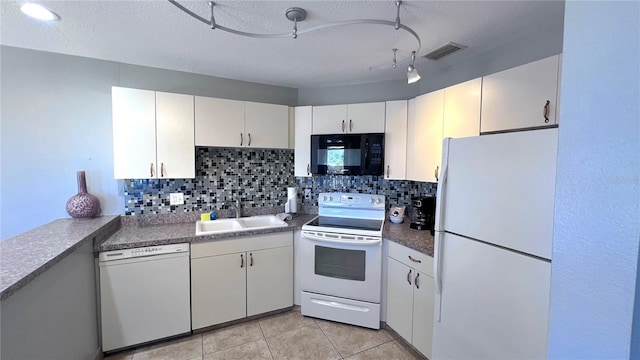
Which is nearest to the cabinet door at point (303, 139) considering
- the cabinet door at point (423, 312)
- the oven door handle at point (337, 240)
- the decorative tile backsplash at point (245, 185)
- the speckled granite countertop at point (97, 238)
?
the decorative tile backsplash at point (245, 185)

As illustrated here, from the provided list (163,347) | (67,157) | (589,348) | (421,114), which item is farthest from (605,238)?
(67,157)

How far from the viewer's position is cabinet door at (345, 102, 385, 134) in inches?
102

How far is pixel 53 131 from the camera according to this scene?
2.18 metres

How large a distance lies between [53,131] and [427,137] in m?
3.10

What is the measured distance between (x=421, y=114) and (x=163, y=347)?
2853 millimetres

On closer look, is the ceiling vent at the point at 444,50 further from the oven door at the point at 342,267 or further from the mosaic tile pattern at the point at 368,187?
the oven door at the point at 342,267

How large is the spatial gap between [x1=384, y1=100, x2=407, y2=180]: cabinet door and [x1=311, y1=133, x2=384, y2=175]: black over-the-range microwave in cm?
6

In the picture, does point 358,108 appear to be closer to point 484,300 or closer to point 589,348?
point 484,300

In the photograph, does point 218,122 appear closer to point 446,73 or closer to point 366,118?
point 366,118

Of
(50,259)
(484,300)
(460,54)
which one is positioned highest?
(460,54)

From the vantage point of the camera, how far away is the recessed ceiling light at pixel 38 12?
148cm

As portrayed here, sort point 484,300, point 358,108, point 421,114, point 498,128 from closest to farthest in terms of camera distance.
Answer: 1. point 484,300
2. point 498,128
3. point 421,114
4. point 358,108

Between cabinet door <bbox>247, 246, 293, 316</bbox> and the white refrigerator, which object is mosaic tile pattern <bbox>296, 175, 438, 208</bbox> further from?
the white refrigerator

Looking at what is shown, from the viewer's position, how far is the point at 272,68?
2457 millimetres
